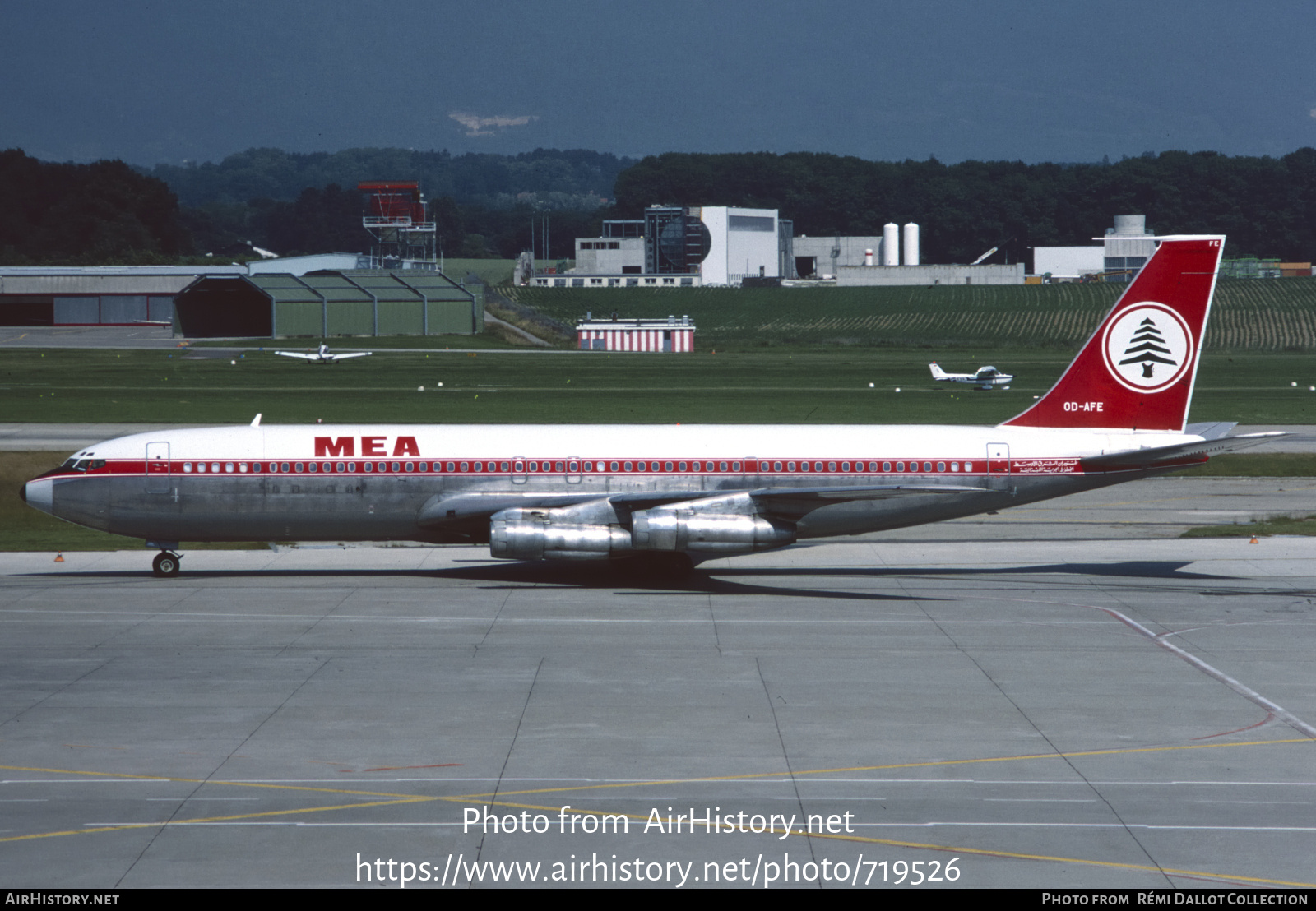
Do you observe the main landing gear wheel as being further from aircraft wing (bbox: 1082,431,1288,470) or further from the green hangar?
the green hangar

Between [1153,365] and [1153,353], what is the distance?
351 mm

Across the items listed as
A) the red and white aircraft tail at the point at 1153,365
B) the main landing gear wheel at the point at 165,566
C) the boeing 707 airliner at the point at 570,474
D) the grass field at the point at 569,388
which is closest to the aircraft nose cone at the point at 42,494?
the boeing 707 airliner at the point at 570,474

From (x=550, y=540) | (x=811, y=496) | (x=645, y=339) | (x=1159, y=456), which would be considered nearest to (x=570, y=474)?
(x=550, y=540)

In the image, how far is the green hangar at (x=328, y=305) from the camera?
154250 millimetres

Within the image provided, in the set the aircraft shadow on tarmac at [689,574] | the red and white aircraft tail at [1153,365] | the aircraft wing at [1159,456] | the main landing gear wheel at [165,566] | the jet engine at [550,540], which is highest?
the red and white aircraft tail at [1153,365]

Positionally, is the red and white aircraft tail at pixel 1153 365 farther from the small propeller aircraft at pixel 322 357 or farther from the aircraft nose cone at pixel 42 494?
the small propeller aircraft at pixel 322 357

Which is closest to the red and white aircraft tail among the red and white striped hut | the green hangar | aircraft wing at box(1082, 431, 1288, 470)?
aircraft wing at box(1082, 431, 1288, 470)

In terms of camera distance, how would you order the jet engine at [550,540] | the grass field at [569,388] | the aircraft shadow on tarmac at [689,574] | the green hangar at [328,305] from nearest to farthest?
1. the jet engine at [550,540]
2. the aircraft shadow on tarmac at [689,574]
3. the grass field at [569,388]
4. the green hangar at [328,305]

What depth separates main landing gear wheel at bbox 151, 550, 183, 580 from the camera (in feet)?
121

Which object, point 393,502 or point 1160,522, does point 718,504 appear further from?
point 1160,522

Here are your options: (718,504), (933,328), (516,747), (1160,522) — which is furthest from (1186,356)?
(933,328)

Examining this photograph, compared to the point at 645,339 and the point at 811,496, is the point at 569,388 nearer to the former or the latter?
the point at 645,339

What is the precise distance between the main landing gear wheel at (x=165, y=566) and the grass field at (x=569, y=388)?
119ft

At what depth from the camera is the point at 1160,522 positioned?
1821 inches
